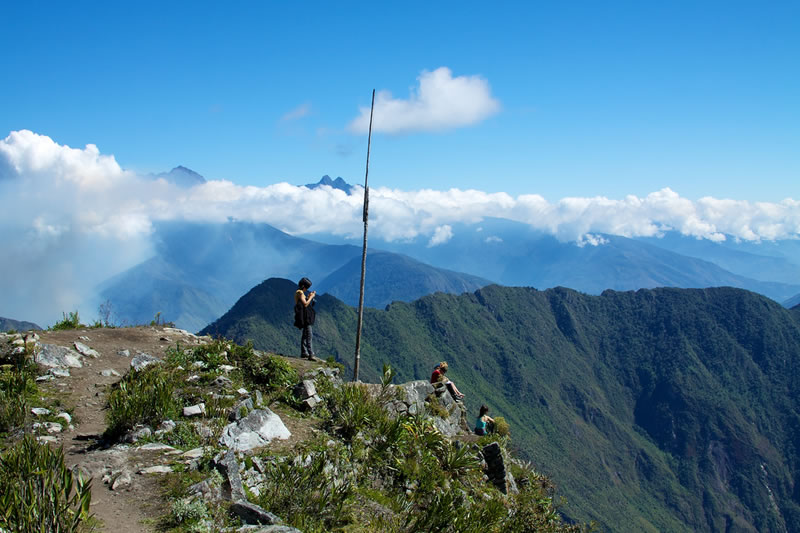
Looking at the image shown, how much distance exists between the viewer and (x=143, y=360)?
1438 cm

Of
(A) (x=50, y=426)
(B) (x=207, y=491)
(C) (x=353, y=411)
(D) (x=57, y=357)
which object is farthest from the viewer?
(D) (x=57, y=357)

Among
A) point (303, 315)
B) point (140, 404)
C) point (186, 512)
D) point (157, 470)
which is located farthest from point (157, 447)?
point (303, 315)

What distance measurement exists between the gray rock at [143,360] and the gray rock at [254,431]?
200 inches

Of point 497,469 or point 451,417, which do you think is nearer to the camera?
point 497,469

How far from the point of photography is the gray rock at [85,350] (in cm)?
1405

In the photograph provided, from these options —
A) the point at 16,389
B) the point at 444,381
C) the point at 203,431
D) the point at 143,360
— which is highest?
the point at 16,389

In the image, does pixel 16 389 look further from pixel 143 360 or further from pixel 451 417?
pixel 451 417

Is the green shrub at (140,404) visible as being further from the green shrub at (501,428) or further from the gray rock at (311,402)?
the green shrub at (501,428)

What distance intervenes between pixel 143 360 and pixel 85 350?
1.67 m

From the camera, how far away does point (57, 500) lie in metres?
5.16

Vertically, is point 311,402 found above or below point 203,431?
below

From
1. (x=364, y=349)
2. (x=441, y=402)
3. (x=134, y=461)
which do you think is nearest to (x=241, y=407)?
(x=134, y=461)

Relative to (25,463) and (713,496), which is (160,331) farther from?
(713,496)

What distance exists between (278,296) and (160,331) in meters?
182
